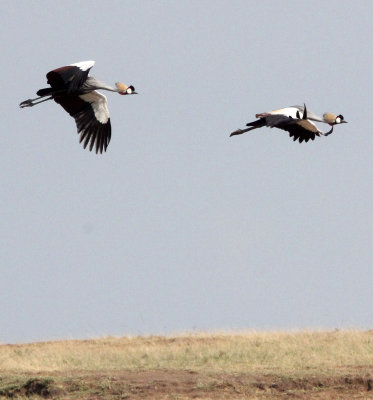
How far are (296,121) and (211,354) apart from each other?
380 centimetres

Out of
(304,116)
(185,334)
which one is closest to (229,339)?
(185,334)

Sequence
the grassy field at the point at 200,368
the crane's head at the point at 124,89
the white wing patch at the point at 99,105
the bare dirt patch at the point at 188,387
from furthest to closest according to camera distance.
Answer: the white wing patch at the point at 99,105 < the crane's head at the point at 124,89 < the grassy field at the point at 200,368 < the bare dirt patch at the point at 188,387

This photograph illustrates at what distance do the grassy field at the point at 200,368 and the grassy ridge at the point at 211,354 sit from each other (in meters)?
0.01

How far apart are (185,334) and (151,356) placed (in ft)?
11.1

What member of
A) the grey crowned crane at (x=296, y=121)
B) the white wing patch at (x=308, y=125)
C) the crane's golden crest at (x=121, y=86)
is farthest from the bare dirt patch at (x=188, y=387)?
the crane's golden crest at (x=121, y=86)

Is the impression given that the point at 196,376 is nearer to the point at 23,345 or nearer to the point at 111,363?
the point at 111,363

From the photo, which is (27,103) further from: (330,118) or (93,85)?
(330,118)

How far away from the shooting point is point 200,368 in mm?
12961

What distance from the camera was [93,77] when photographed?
44.6 feet

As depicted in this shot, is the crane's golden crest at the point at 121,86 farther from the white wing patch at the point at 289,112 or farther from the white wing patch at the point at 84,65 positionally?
the white wing patch at the point at 289,112

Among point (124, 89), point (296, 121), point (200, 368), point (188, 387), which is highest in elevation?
point (124, 89)

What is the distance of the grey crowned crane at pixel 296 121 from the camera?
491 inches

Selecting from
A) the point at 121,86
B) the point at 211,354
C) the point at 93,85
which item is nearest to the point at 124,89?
the point at 121,86

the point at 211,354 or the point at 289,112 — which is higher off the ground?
the point at 289,112
